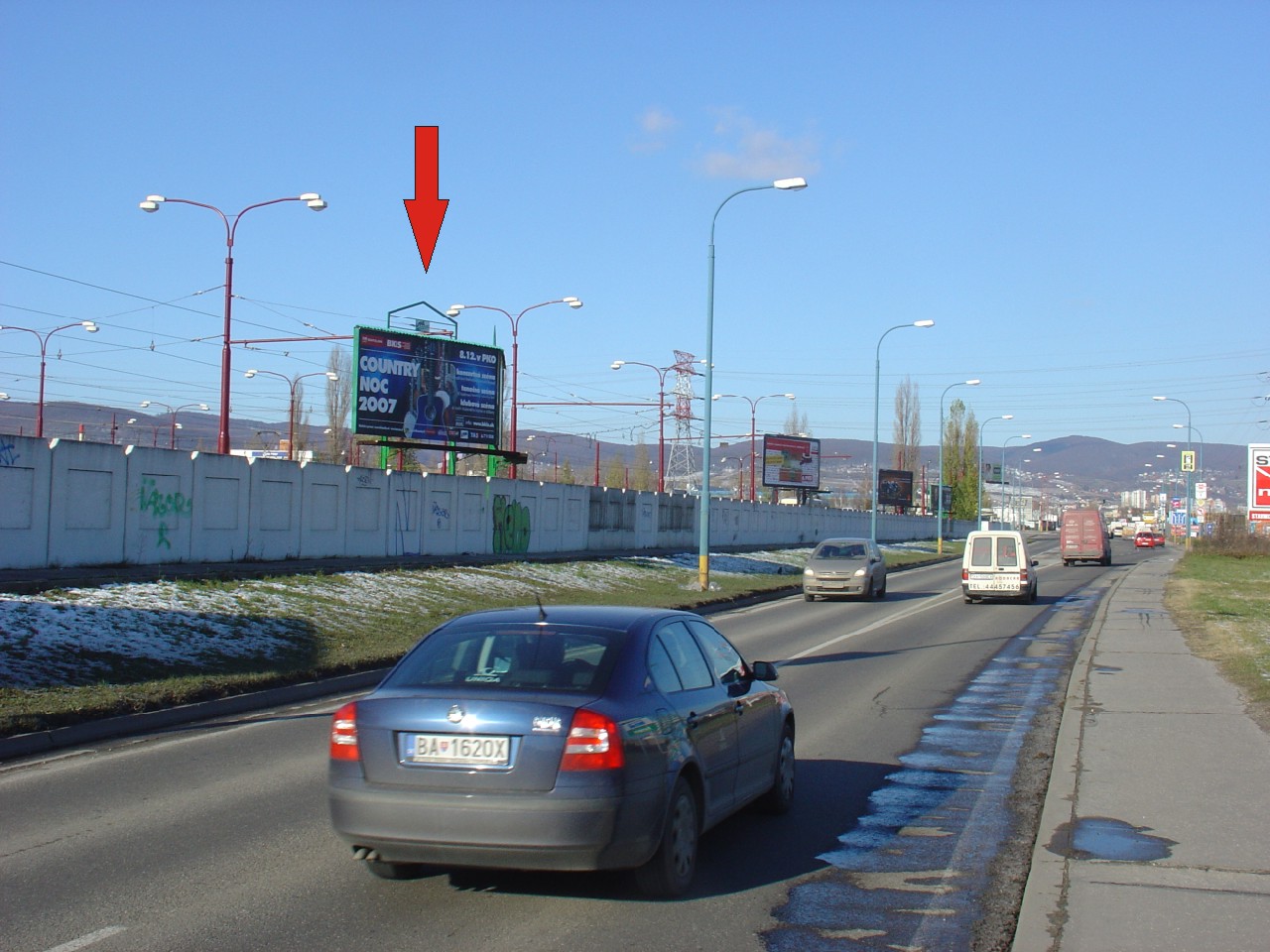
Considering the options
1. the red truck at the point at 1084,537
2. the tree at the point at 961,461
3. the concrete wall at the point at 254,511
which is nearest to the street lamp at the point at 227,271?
the concrete wall at the point at 254,511

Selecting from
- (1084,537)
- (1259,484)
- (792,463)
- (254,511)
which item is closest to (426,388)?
(254,511)

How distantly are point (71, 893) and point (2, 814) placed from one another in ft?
7.31

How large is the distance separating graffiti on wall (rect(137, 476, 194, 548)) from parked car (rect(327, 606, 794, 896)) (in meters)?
19.9

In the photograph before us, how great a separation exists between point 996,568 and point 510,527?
614 inches

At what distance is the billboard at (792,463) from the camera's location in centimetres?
8106

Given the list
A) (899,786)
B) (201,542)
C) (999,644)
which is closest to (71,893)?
(899,786)

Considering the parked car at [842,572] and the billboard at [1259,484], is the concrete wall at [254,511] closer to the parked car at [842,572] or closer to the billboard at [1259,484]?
the parked car at [842,572]

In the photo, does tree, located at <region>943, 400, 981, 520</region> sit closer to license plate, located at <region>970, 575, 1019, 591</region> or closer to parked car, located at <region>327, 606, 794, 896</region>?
license plate, located at <region>970, 575, 1019, 591</region>

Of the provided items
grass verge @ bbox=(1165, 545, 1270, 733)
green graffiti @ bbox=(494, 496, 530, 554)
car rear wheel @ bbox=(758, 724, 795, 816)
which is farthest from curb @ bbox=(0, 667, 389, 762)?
green graffiti @ bbox=(494, 496, 530, 554)

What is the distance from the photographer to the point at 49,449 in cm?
2239

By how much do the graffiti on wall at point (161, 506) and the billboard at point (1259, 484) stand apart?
23.2 meters

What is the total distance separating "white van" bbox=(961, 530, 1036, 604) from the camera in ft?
102

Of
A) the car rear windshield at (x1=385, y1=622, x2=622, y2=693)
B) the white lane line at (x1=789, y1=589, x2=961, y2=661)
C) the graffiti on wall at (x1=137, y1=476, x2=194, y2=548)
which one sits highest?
the graffiti on wall at (x1=137, y1=476, x2=194, y2=548)

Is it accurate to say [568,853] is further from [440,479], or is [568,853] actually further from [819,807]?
[440,479]
